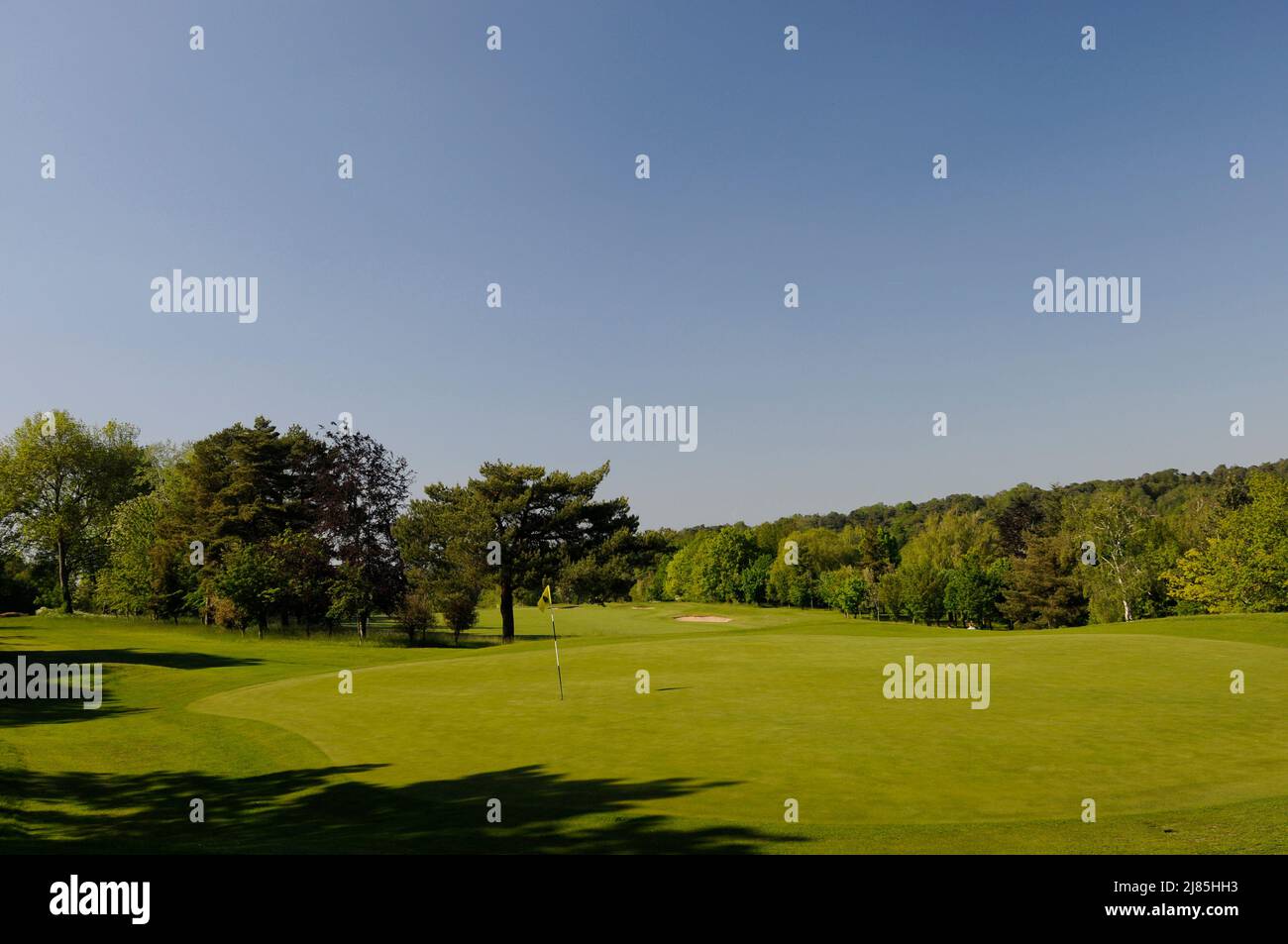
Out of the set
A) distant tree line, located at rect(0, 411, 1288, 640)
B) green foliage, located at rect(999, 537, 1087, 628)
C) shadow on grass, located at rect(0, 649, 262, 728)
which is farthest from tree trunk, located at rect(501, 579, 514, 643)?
green foliage, located at rect(999, 537, 1087, 628)

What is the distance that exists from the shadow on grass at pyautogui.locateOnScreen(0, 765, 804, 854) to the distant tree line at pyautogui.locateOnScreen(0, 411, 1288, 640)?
110 feet

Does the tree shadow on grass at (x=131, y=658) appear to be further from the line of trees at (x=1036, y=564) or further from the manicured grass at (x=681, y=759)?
the line of trees at (x=1036, y=564)

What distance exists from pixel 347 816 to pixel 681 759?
5.57m

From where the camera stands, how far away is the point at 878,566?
123000 mm

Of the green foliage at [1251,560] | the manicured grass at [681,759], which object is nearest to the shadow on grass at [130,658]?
the manicured grass at [681,759]

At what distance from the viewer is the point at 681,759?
13688 mm

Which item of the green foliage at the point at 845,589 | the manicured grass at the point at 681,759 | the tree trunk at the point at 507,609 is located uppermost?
the manicured grass at the point at 681,759

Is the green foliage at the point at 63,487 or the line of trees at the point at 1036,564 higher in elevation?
the green foliage at the point at 63,487

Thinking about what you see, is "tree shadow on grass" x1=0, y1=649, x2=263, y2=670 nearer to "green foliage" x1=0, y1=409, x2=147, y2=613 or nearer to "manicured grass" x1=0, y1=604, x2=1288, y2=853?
"manicured grass" x1=0, y1=604, x2=1288, y2=853

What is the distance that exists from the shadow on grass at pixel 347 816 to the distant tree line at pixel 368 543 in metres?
33.6

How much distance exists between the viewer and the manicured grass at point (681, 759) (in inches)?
392

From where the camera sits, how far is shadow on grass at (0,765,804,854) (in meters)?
9.58
